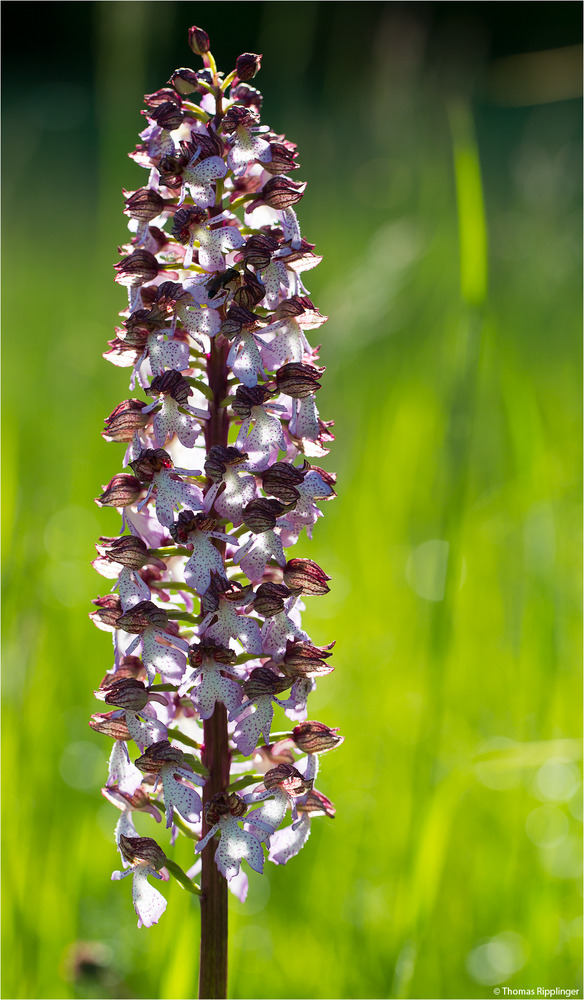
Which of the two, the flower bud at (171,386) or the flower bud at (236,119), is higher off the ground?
the flower bud at (236,119)

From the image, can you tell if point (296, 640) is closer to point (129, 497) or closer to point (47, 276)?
point (129, 497)

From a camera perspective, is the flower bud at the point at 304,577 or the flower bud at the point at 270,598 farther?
the flower bud at the point at 304,577

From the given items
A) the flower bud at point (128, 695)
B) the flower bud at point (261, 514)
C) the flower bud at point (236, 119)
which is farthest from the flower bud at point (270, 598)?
the flower bud at point (236, 119)

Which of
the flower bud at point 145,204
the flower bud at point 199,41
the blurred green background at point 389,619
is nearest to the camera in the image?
the flower bud at point 145,204

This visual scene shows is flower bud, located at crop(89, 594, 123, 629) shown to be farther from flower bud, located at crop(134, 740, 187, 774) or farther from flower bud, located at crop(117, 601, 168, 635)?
flower bud, located at crop(134, 740, 187, 774)

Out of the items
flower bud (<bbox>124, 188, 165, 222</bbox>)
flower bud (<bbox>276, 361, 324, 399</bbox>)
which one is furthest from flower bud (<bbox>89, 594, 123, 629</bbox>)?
flower bud (<bbox>124, 188, 165, 222</bbox>)

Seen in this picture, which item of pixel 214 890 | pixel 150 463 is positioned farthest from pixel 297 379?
pixel 214 890

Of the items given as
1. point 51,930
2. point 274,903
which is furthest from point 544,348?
point 51,930

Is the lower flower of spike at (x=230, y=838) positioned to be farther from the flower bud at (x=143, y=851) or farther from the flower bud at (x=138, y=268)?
the flower bud at (x=138, y=268)
